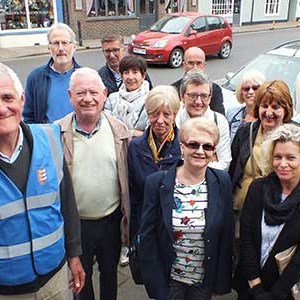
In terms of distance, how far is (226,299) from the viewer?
3.30 metres

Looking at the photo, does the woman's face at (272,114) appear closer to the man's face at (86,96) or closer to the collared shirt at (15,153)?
the man's face at (86,96)

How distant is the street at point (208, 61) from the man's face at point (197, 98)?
8.12 metres

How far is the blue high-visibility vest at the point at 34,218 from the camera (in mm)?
1930

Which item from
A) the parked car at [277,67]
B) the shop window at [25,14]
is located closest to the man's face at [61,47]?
the parked car at [277,67]

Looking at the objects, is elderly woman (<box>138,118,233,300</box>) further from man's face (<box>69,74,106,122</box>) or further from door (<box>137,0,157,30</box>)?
door (<box>137,0,157,30</box>)

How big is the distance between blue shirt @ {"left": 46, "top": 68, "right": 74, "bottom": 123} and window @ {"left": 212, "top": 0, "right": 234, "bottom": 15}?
24.0 meters

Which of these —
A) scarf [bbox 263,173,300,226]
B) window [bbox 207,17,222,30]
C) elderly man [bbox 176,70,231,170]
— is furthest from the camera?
window [bbox 207,17,222,30]

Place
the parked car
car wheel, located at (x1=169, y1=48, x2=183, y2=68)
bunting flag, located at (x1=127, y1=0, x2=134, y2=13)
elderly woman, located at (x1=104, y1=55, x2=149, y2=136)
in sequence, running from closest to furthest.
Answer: elderly woman, located at (x1=104, y1=55, x2=149, y2=136), the parked car, car wheel, located at (x1=169, y1=48, x2=183, y2=68), bunting flag, located at (x1=127, y1=0, x2=134, y2=13)

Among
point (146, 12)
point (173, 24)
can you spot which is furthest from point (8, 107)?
point (146, 12)

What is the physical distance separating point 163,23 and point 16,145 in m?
13.0

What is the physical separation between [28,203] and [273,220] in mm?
1351

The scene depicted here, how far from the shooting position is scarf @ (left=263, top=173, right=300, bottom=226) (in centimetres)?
226

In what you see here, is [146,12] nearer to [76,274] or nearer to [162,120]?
[162,120]

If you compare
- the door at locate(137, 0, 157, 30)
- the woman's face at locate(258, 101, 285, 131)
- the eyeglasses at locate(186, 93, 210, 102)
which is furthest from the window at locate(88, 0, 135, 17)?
the woman's face at locate(258, 101, 285, 131)
